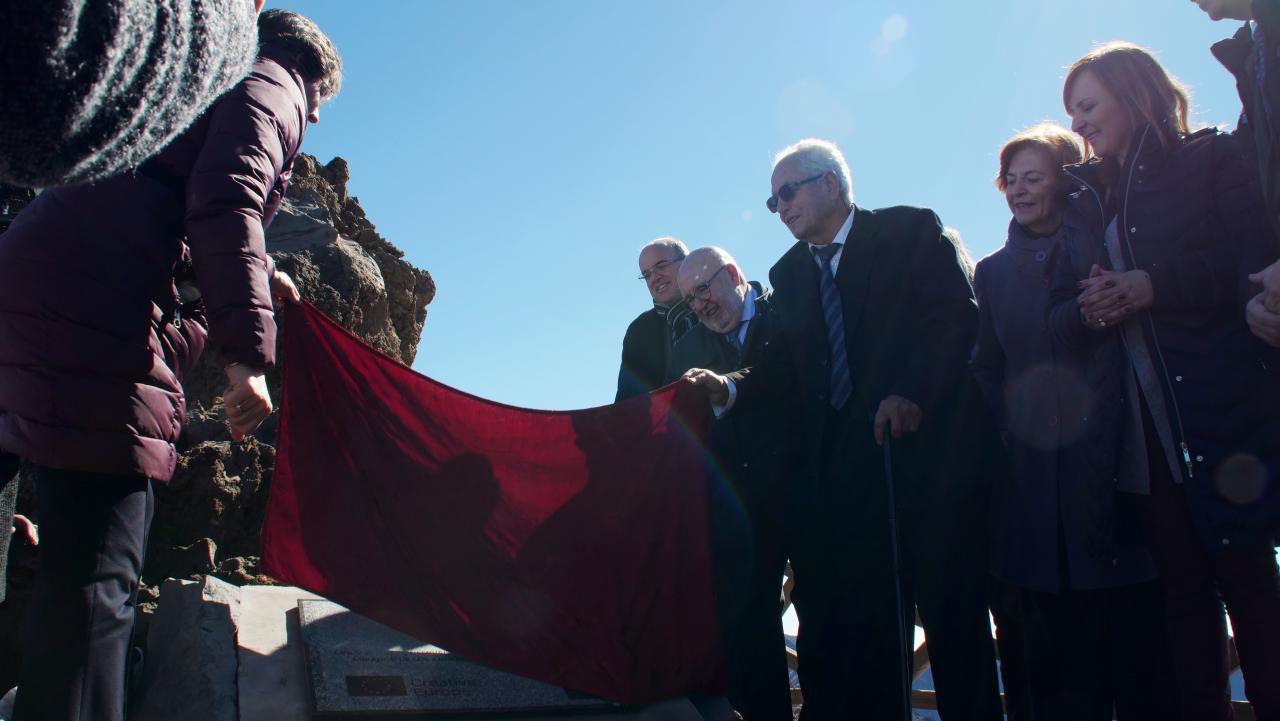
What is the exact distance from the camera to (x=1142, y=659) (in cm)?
297

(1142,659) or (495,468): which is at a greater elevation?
(495,468)

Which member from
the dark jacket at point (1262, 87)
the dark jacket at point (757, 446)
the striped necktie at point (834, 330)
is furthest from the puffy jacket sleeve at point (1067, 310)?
the dark jacket at point (757, 446)

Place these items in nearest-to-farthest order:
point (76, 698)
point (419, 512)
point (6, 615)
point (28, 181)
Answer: point (28, 181) < point (76, 698) < point (419, 512) < point (6, 615)

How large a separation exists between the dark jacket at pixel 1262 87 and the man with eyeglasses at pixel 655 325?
123 inches

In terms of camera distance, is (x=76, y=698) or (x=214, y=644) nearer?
(x=76, y=698)

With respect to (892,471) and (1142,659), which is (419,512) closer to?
(892,471)

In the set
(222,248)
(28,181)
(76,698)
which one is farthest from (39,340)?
(28,181)

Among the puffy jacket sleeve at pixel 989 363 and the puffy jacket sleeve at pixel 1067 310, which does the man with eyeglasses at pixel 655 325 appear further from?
the puffy jacket sleeve at pixel 1067 310

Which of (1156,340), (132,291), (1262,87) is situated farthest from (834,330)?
(132,291)

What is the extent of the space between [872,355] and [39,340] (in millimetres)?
2725

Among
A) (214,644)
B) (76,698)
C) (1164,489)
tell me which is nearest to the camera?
(76,698)

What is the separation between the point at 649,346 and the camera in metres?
5.54

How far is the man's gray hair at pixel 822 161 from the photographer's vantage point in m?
3.94

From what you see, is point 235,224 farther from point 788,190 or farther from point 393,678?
point 788,190
